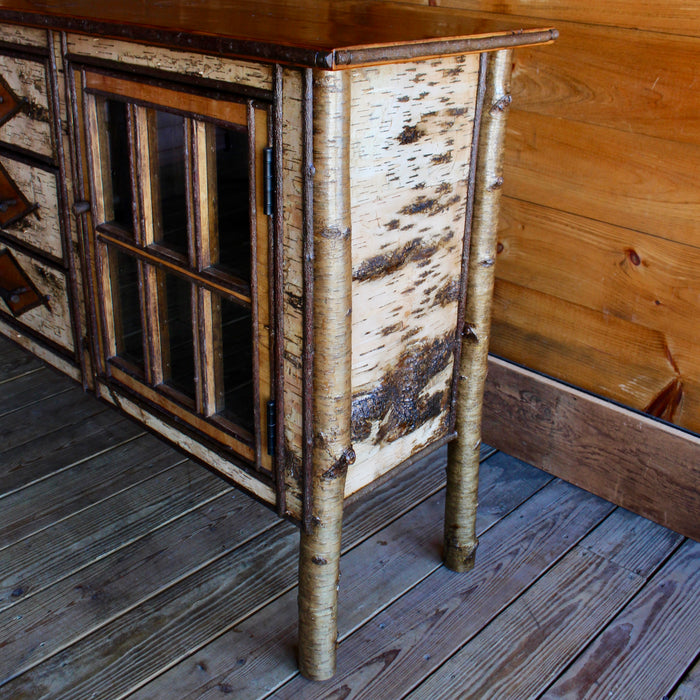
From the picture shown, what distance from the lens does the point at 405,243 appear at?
1.21m

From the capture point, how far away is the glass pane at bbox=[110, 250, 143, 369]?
4.91 feet

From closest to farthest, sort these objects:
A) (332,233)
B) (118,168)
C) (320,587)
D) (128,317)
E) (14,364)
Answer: (332,233) → (320,587) → (118,168) → (128,317) → (14,364)

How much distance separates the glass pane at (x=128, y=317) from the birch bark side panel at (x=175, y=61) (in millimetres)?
345

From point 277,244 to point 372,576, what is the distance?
2.54ft

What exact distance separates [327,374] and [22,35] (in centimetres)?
85

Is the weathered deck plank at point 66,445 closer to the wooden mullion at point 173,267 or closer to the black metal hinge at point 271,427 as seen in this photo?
the wooden mullion at point 173,267

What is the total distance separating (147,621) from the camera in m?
1.47

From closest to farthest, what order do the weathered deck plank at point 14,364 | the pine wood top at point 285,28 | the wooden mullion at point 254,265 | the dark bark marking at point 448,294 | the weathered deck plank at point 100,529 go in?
1. the pine wood top at point 285,28
2. the wooden mullion at point 254,265
3. the dark bark marking at point 448,294
4. the weathered deck plank at point 100,529
5. the weathered deck plank at point 14,364

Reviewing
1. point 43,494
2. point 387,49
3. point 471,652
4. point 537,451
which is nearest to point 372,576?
point 471,652

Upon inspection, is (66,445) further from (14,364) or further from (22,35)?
(22,35)

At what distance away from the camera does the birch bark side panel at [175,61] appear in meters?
1.04

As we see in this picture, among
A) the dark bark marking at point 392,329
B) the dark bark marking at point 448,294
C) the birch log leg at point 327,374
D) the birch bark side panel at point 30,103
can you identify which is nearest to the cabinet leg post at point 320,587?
the birch log leg at point 327,374

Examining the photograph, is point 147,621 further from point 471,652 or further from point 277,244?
point 277,244

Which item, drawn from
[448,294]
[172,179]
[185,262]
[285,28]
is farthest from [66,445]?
[172,179]
